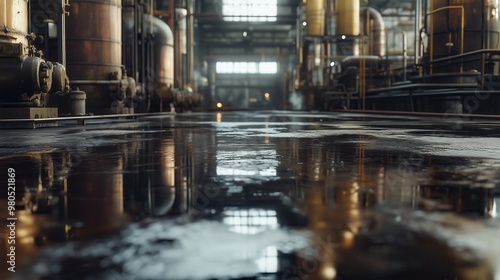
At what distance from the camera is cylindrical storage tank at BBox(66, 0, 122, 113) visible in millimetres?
9609

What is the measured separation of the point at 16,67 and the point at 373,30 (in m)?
16.5

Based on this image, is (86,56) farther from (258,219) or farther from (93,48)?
(258,219)

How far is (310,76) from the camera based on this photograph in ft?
72.1

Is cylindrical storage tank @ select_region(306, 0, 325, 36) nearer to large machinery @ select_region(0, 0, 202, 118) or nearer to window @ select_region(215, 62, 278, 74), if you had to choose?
large machinery @ select_region(0, 0, 202, 118)

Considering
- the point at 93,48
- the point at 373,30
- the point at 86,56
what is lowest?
the point at 86,56

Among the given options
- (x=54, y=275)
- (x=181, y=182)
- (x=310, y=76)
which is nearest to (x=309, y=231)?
(x=54, y=275)

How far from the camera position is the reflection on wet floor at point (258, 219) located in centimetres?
95

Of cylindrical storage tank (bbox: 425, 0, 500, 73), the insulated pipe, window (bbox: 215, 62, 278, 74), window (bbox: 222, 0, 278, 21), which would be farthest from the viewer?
window (bbox: 215, 62, 278, 74)

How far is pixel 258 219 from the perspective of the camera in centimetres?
135

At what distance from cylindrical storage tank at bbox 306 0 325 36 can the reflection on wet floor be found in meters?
18.6

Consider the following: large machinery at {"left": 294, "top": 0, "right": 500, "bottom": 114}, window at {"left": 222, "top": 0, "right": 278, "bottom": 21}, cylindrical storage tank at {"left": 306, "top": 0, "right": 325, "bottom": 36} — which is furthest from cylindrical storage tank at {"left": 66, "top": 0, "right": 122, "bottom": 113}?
window at {"left": 222, "top": 0, "right": 278, "bottom": 21}

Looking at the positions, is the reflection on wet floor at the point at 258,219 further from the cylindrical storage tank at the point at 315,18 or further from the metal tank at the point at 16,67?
the cylindrical storage tank at the point at 315,18

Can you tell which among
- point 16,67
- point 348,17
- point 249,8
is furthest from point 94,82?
point 249,8

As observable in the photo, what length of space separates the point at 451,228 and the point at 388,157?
1684 mm
